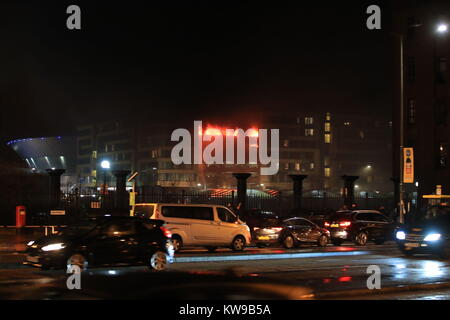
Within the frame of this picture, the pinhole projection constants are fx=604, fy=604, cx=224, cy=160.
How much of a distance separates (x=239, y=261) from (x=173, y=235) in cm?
310

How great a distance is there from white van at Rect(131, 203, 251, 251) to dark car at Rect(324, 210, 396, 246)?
6.78 m

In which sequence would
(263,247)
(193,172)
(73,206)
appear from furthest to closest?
(193,172), (73,206), (263,247)

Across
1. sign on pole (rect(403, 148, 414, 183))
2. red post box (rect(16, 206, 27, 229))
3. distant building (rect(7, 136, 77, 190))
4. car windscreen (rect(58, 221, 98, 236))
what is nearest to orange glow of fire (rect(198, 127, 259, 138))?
sign on pole (rect(403, 148, 414, 183))

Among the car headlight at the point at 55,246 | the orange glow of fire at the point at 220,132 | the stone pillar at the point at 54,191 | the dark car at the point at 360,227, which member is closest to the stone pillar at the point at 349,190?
the dark car at the point at 360,227

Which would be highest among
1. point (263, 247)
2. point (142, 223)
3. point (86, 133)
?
point (86, 133)

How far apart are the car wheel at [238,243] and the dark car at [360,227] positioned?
6755 millimetres

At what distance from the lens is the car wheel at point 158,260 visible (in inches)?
687

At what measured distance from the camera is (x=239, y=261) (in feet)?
69.3

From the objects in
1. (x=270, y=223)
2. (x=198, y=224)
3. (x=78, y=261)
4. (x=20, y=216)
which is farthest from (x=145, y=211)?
(x=20, y=216)

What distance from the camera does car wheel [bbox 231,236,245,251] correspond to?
24.7 metres

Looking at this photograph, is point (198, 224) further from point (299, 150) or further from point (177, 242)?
point (299, 150)

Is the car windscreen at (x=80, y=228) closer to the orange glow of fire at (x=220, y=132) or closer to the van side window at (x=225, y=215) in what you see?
the van side window at (x=225, y=215)
